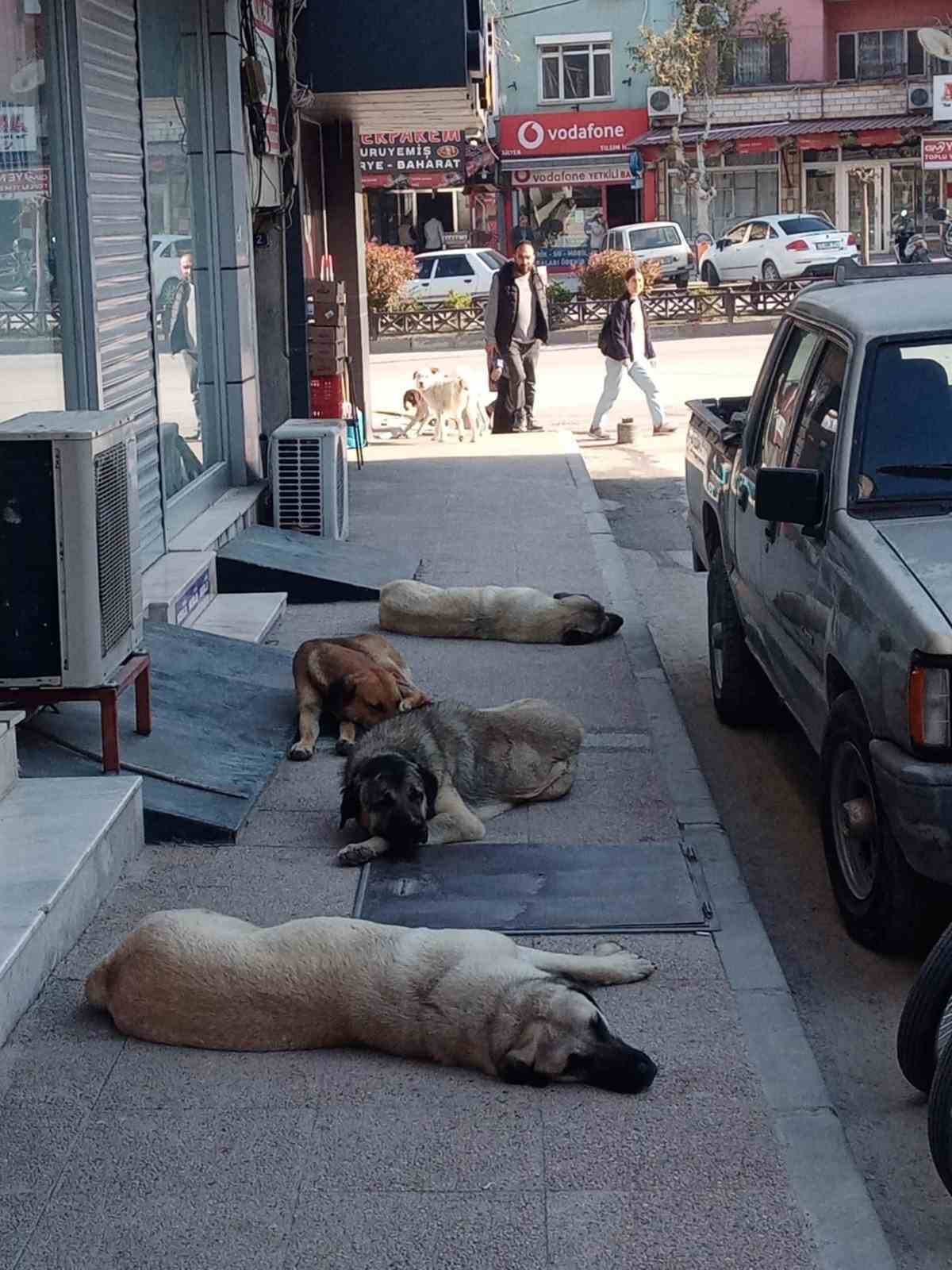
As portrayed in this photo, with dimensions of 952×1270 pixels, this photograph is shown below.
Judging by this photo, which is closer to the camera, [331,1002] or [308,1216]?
[308,1216]

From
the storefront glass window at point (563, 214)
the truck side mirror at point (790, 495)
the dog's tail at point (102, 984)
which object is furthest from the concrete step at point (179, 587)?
the storefront glass window at point (563, 214)

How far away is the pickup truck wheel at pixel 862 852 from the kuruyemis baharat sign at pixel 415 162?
44.3 metres

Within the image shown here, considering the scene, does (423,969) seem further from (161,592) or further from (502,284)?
(502,284)

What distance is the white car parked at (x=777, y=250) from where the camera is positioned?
42.2 meters

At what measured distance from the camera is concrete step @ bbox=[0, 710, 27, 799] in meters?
5.70

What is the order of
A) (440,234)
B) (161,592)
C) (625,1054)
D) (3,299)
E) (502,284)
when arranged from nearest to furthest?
(625,1054) < (3,299) < (161,592) < (502,284) < (440,234)

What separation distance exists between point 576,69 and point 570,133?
212cm

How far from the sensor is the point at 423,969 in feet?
14.6

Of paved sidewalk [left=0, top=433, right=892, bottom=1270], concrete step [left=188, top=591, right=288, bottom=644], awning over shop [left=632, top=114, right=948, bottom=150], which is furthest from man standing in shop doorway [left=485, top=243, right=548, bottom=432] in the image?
awning over shop [left=632, top=114, right=948, bottom=150]

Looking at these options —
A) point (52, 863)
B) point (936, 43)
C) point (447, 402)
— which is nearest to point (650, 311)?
point (936, 43)

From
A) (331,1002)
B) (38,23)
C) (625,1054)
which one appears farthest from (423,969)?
(38,23)

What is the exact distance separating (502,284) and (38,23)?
34.2ft

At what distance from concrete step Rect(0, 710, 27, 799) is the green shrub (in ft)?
88.8

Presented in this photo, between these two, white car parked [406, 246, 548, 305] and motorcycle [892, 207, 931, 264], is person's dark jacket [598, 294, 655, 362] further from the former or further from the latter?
white car parked [406, 246, 548, 305]
